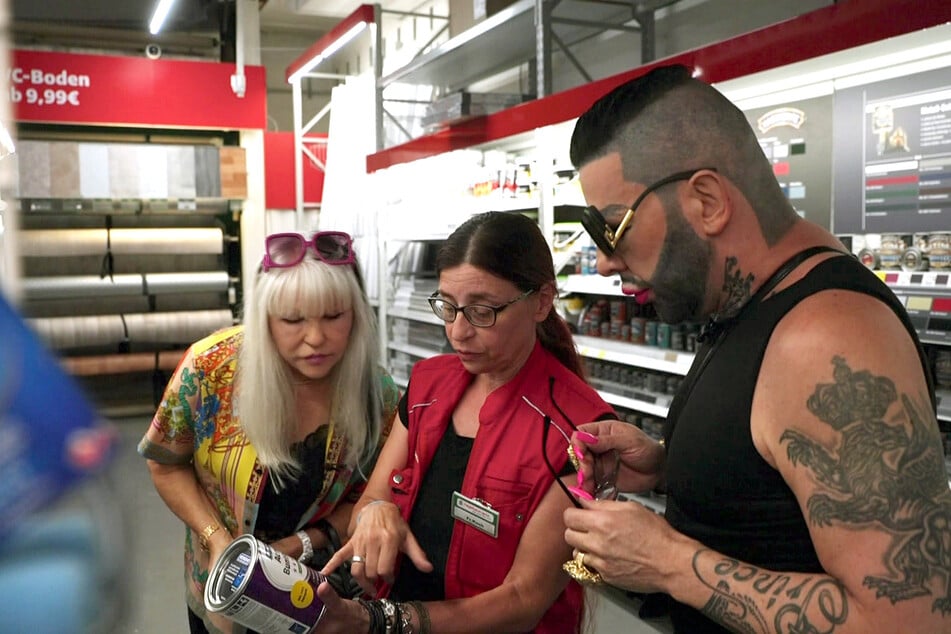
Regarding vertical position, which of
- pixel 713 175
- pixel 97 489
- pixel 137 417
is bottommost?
pixel 137 417

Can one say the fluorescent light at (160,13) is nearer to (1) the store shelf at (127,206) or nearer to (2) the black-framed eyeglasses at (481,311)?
(1) the store shelf at (127,206)

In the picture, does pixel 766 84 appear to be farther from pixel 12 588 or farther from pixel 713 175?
pixel 12 588

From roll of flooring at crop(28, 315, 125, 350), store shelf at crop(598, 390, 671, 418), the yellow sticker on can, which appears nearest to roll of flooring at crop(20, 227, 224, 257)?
roll of flooring at crop(28, 315, 125, 350)

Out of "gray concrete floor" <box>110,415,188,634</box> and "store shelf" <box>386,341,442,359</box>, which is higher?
"store shelf" <box>386,341,442,359</box>

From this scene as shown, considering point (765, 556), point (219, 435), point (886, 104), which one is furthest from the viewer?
point (886, 104)

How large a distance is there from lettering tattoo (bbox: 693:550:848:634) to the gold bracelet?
3.89ft

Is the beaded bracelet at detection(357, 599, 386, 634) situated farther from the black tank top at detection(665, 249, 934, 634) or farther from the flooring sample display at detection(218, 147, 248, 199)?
the flooring sample display at detection(218, 147, 248, 199)

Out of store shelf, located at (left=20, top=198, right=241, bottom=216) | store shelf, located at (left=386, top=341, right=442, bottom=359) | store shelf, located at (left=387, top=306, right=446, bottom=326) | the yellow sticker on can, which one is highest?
store shelf, located at (left=20, top=198, right=241, bottom=216)

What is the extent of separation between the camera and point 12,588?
0.36 metres

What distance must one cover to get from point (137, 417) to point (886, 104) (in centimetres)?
770

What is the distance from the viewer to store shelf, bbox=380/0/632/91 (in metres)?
5.15

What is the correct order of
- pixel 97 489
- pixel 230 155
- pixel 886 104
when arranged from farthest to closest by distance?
pixel 230 155 → pixel 886 104 → pixel 97 489

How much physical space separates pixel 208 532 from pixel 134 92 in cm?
716

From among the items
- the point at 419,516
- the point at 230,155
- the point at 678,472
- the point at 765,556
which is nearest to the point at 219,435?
the point at 419,516
